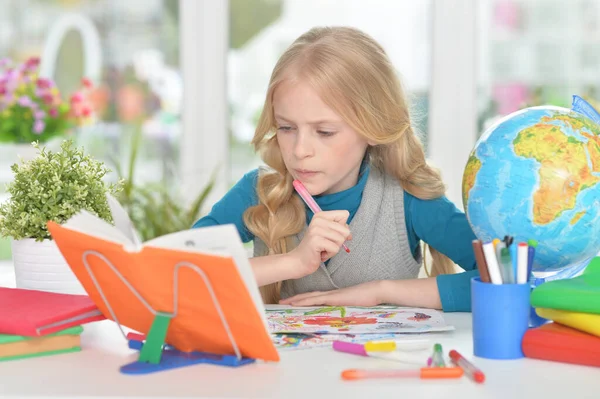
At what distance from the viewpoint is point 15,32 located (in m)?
3.46

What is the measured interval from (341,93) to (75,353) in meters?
0.76

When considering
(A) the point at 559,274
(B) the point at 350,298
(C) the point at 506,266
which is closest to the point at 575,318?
(C) the point at 506,266

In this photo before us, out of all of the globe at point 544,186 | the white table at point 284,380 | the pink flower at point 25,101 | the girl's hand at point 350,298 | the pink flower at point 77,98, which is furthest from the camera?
the pink flower at point 77,98

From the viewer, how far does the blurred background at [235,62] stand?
3371mm

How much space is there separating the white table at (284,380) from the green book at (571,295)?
A: 0.09m

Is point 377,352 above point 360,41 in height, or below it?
below

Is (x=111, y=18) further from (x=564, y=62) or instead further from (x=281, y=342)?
(x=281, y=342)

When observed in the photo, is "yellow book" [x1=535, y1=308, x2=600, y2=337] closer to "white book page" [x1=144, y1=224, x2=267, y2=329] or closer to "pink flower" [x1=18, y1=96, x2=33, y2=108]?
"white book page" [x1=144, y1=224, x2=267, y2=329]

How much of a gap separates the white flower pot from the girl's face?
0.48 m

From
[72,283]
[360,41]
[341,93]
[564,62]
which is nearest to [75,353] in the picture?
[72,283]

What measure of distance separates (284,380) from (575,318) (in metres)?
0.42

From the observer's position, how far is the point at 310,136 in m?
1.59

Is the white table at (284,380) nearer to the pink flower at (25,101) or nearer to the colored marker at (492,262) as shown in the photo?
the colored marker at (492,262)

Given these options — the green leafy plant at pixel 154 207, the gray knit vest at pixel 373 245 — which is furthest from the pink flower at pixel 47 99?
the gray knit vest at pixel 373 245
